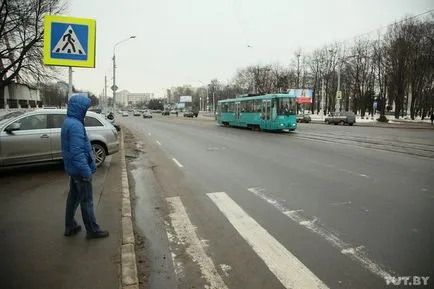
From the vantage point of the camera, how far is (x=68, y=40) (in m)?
9.39

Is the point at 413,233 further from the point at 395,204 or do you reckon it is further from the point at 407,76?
the point at 407,76

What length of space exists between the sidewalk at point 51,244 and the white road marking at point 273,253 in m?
1.69

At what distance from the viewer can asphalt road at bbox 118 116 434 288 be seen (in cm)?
444

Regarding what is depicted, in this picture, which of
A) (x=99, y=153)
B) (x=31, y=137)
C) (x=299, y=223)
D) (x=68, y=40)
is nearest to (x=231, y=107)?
(x=99, y=153)

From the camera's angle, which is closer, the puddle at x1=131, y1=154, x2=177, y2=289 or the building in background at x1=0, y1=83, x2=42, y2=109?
the puddle at x1=131, y1=154, x2=177, y2=289

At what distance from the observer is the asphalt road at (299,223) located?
4438 millimetres

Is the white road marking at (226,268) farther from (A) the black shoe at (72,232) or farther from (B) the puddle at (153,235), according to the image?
(A) the black shoe at (72,232)

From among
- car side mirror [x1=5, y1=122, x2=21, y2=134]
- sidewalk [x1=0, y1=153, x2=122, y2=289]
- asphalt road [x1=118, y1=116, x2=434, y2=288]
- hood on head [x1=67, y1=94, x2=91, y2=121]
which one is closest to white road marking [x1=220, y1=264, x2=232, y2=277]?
asphalt road [x1=118, y1=116, x2=434, y2=288]

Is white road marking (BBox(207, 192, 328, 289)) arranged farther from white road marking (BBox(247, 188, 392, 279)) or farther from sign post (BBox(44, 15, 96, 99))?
sign post (BBox(44, 15, 96, 99))

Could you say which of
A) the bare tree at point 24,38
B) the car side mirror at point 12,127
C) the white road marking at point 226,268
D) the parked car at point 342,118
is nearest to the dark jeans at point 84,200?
the white road marking at point 226,268

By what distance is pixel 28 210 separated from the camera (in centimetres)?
692

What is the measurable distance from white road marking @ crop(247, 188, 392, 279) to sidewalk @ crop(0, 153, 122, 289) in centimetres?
267

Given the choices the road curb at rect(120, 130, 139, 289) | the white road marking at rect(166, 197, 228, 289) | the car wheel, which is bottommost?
the white road marking at rect(166, 197, 228, 289)

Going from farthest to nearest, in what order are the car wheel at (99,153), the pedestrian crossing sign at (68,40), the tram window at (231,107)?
the tram window at (231,107)
the car wheel at (99,153)
the pedestrian crossing sign at (68,40)
